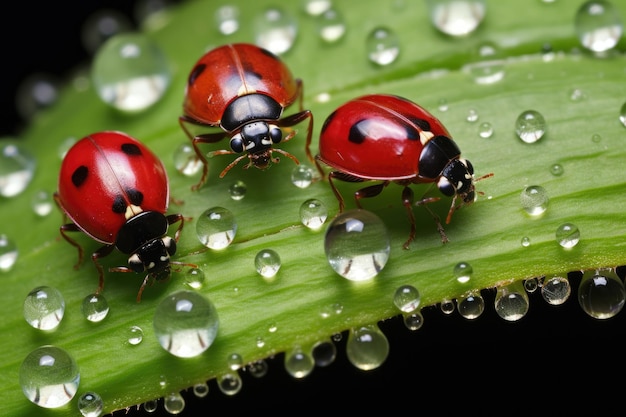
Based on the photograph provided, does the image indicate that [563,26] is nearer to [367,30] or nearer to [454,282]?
[367,30]

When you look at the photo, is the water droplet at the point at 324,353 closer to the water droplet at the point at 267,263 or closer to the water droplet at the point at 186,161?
the water droplet at the point at 267,263

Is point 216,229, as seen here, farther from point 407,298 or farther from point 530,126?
point 530,126

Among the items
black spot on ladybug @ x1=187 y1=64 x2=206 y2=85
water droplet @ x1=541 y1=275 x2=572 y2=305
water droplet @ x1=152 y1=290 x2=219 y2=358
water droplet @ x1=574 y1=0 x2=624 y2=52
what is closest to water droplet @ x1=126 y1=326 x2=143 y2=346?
water droplet @ x1=152 y1=290 x2=219 y2=358

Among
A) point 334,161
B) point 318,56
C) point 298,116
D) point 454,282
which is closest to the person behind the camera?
point 454,282

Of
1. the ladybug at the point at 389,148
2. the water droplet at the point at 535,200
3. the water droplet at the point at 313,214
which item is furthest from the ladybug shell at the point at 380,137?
the water droplet at the point at 535,200

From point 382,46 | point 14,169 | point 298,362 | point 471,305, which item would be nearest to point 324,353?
point 298,362

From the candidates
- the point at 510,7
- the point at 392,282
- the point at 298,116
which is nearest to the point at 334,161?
the point at 298,116
